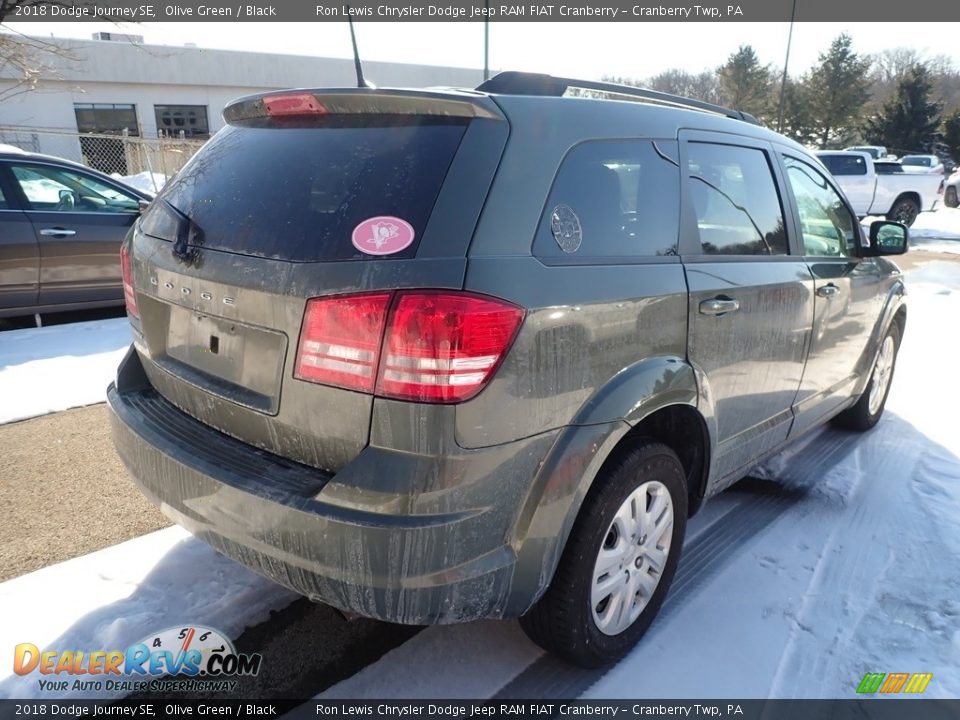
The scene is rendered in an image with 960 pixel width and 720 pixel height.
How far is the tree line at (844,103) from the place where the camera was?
129ft

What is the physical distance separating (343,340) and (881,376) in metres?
4.24

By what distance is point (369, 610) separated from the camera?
1.83 metres

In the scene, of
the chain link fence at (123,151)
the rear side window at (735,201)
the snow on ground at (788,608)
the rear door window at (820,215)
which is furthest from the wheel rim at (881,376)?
the chain link fence at (123,151)

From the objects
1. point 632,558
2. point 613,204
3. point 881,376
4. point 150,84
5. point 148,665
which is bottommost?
point 148,665

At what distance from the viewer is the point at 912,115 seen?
3941 cm

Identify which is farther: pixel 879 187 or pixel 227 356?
pixel 879 187

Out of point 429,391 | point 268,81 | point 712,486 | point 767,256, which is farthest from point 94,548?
point 268,81

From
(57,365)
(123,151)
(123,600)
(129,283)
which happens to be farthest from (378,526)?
(123,151)

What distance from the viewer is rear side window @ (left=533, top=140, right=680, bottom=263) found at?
2043 millimetres

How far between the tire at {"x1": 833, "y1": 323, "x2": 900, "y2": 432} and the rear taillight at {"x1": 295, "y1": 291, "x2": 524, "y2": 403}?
3581mm

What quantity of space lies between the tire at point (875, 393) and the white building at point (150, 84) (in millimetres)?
28326

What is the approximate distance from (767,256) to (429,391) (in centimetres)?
199

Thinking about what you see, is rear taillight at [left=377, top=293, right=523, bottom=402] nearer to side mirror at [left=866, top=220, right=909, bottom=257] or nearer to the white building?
side mirror at [left=866, top=220, right=909, bottom=257]

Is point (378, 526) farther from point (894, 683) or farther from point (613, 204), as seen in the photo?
point (894, 683)
